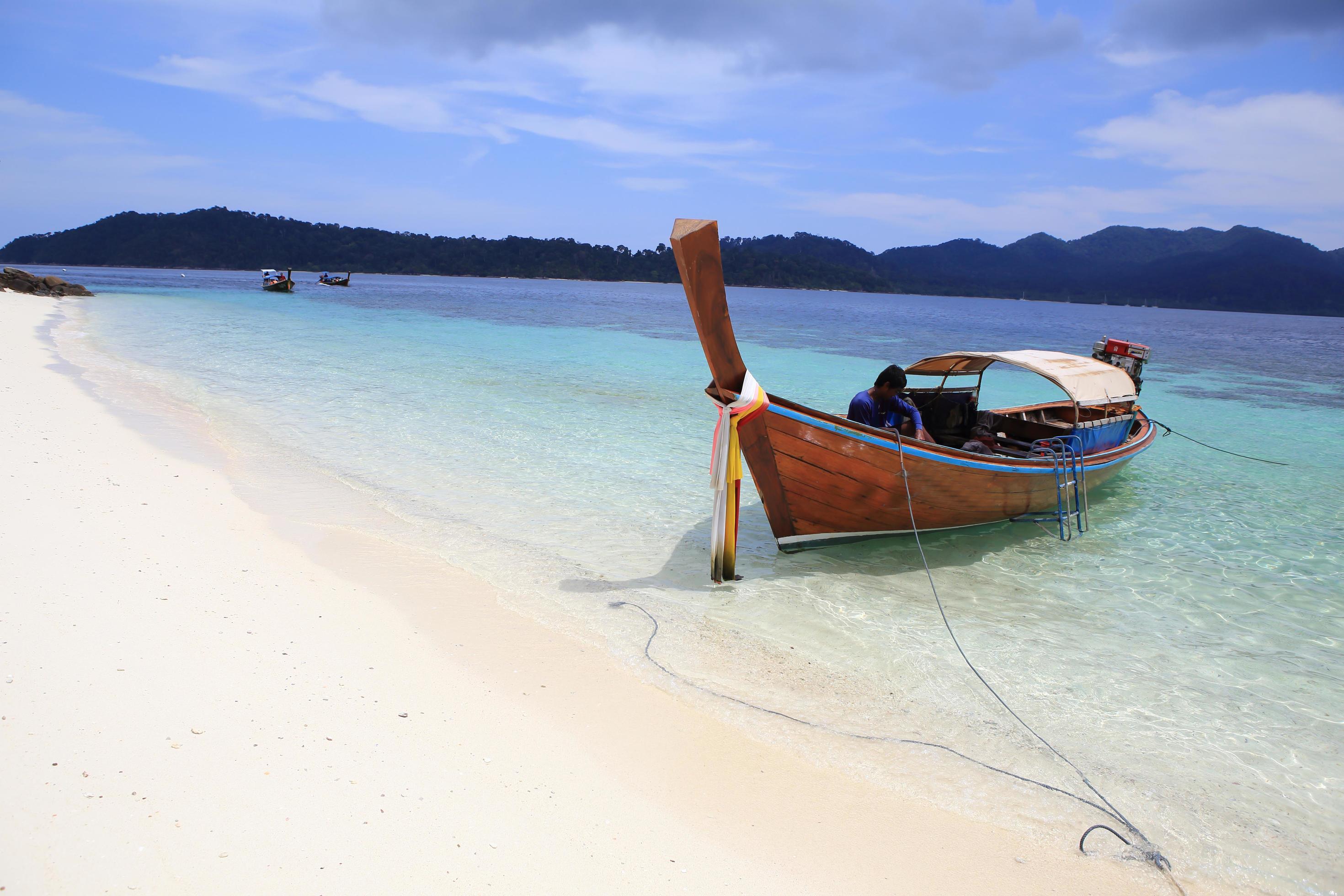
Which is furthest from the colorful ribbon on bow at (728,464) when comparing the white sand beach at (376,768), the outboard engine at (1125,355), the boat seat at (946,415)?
the outboard engine at (1125,355)

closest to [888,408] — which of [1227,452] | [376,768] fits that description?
[376,768]

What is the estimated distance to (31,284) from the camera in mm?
Answer: 35500

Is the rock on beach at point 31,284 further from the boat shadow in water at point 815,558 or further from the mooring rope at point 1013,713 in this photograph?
the mooring rope at point 1013,713

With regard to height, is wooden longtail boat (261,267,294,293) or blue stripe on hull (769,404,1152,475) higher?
wooden longtail boat (261,267,294,293)

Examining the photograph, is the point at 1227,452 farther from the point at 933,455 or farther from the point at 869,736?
the point at 869,736

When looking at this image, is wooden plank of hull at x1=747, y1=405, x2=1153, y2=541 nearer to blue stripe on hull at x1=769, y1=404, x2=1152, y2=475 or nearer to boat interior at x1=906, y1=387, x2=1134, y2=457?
blue stripe on hull at x1=769, y1=404, x2=1152, y2=475

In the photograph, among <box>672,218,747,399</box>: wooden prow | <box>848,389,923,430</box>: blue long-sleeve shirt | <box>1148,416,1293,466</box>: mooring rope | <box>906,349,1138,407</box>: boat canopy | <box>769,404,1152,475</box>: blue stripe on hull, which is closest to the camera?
<box>672,218,747,399</box>: wooden prow

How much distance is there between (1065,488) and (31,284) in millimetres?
44910

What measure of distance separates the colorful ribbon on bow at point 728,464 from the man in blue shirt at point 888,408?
5.74 ft

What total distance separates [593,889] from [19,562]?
13.5 feet

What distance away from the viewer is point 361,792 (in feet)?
9.68

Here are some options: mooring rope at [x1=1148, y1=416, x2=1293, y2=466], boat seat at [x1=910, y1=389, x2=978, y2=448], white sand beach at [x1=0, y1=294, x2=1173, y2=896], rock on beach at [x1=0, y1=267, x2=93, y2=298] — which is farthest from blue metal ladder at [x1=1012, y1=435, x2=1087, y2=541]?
rock on beach at [x1=0, y1=267, x2=93, y2=298]

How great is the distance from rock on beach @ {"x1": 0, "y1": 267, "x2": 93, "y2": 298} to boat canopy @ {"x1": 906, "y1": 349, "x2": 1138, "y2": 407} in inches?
1636

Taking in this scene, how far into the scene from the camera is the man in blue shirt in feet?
22.3
